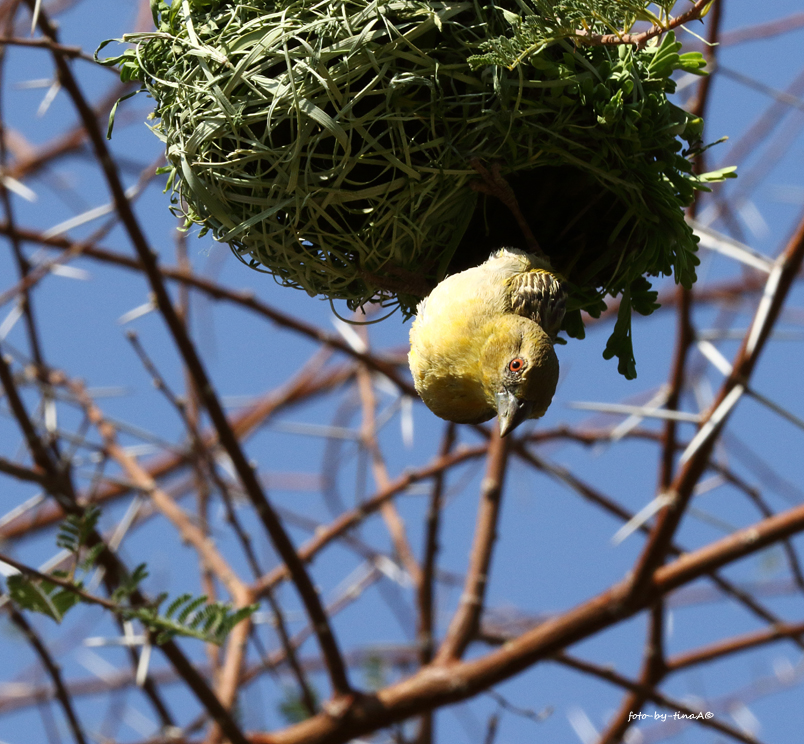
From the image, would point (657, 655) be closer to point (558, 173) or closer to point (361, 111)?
point (558, 173)

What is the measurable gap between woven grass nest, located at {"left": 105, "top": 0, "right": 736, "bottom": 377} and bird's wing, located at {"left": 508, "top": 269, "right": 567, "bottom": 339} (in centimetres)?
19

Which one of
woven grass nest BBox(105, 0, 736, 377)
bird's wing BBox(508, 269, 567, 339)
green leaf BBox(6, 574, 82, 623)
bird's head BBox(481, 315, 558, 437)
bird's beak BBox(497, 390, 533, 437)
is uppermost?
woven grass nest BBox(105, 0, 736, 377)

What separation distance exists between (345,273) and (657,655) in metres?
2.35

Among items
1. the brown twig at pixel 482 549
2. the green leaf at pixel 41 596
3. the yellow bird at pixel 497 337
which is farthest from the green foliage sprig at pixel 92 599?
the brown twig at pixel 482 549

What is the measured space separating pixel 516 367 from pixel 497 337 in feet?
0.29

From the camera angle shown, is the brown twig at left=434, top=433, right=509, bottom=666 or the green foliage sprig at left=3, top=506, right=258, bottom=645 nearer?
the green foliage sprig at left=3, top=506, right=258, bottom=645

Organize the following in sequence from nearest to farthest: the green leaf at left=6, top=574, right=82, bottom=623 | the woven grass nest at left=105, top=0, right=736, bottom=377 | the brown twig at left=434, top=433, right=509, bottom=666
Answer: the woven grass nest at left=105, top=0, right=736, bottom=377 → the green leaf at left=6, top=574, right=82, bottom=623 → the brown twig at left=434, top=433, right=509, bottom=666

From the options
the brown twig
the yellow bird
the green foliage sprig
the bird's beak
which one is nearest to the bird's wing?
the yellow bird

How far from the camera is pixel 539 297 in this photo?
92.4 inches

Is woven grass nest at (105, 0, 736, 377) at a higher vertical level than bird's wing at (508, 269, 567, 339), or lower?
higher

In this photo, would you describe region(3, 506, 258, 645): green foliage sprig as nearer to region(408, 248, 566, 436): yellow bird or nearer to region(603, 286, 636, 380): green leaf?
region(408, 248, 566, 436): yellow bird

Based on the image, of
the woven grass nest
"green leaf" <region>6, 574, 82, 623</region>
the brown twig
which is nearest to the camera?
the woven grass nest

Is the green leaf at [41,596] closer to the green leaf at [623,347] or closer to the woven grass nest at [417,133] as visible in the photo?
the woven grass nest at [417,133]

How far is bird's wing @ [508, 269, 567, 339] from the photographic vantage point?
234 cm
